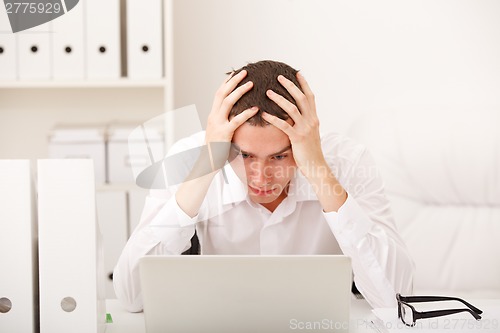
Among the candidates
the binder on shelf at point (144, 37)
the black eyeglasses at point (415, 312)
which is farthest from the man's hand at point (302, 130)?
the binder on shelf at point (144, 37)

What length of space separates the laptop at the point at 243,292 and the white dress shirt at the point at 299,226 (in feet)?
1.39

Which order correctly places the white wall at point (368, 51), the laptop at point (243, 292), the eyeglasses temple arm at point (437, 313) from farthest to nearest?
the white wall at point (368, 51)
the eyeglasses temple arm at point (437, 313)
the laptop at point (243, 292)

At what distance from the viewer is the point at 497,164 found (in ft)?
6.30

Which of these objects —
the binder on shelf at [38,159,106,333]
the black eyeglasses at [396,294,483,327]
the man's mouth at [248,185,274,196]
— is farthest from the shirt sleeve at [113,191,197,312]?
the black eyeglasses at [396,294,483,327]

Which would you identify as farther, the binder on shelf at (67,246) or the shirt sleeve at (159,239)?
the shirt sleeve at (159,239)

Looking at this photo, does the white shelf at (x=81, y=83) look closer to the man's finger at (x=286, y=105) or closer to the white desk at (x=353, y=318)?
the man's finger at (x=286, y=105)

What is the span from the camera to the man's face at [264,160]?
1.40m

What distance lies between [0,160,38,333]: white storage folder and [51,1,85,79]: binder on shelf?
1.28 metres

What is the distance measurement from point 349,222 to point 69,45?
1.25m

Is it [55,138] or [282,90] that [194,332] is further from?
[55,138]

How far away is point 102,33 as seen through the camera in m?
2.19

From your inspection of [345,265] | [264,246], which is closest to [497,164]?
[264,246]

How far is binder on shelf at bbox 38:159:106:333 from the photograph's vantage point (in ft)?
3.28

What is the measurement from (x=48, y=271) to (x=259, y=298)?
333 millimetres
